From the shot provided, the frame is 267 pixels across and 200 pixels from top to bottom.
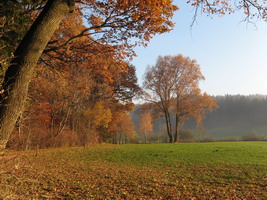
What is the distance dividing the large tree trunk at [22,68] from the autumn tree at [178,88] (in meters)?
27.1

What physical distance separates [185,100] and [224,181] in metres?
22.4

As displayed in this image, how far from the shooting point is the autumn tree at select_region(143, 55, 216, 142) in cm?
2903

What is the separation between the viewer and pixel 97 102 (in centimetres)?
2612

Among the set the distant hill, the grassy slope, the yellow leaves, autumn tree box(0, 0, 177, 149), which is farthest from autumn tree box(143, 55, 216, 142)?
the distant hill

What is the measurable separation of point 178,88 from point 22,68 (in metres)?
27.8

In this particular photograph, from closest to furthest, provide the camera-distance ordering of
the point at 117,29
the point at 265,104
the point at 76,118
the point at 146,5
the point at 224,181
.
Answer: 1. the point at 146,5
2. the point at 117,29
3. the point at 224,181
4. the point at 76,118
5. the point at 265,104

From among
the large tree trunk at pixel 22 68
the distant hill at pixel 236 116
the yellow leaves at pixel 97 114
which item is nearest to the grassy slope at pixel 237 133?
the distant hill at pixel 236 116

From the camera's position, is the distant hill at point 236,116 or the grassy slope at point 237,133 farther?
the distant hill at point 236,116

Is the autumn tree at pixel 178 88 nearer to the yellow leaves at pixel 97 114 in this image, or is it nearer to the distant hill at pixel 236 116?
the yellow leaves at pixel 97 114

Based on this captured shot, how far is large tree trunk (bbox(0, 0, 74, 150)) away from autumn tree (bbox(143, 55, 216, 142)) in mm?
27122

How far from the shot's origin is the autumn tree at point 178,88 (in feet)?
95.2

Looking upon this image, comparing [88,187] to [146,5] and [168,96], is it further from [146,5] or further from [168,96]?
[168,96]

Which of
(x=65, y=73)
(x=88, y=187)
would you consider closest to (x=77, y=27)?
(x=65, y=73)

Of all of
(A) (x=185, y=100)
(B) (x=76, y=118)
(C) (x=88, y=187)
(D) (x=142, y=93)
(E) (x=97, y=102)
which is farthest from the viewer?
(D) (x=142, y=93)
